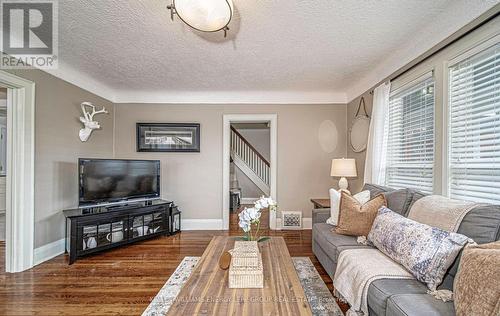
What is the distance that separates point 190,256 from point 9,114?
103 inches

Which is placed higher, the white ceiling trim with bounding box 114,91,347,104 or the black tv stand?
the white ceiling trim with bounding box 114,91,347,104

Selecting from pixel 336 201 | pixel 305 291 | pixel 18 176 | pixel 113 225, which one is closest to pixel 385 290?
pixel 305 291

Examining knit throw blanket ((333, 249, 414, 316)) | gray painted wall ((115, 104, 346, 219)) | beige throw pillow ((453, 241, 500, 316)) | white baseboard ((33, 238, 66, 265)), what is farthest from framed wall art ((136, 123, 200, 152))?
beige throw pillow ((453, 241, 500, 316))

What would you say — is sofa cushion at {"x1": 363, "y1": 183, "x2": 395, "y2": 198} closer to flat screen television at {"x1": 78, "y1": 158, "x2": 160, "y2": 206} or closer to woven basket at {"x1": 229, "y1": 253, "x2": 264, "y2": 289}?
woven basket at {"x1": 229, "y1": 253, "x2": 264, "y2": 289}

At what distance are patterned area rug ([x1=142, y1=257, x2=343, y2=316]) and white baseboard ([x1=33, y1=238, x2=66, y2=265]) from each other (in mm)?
1709

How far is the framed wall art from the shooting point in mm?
4383

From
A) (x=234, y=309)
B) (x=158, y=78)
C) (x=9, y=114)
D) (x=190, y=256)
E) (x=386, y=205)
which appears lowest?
(x=190, y=256)

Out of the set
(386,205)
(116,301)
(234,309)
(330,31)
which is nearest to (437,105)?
(386,205)

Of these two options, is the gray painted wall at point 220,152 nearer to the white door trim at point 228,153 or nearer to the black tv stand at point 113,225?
the white door trim at point 228,153

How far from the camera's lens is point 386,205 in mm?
2404

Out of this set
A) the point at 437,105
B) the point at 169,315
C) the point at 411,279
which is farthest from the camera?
the point at 437,105

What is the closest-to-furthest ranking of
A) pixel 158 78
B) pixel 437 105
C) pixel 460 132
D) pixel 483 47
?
1. pixel 483 47
2. pixel 460 132
3. pixel 437 105
4. pixel 158 78

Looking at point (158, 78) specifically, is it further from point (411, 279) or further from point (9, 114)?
point (411, 279)

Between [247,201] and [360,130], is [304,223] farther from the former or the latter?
[247,201]
